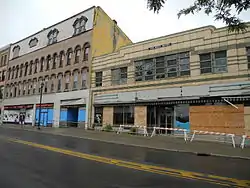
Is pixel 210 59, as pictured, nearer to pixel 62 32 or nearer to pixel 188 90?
pixel 188 90

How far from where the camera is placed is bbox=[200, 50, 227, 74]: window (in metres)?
20.2

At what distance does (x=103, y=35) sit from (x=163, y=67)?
38.7 feet

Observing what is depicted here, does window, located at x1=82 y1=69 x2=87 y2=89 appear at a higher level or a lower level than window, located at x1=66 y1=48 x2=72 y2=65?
lower

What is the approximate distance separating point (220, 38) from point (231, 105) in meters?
5.52

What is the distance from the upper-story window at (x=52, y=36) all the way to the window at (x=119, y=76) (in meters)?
13.8

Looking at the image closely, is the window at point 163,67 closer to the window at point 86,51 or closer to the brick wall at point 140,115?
the brick wall at point 140,115

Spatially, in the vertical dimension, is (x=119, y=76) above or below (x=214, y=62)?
below

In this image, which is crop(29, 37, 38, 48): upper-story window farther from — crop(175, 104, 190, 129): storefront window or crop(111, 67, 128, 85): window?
crop(175, 104, 190, 129): storefront window

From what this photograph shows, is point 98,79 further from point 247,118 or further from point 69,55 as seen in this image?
point 247,118

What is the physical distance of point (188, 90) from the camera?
21219 mm

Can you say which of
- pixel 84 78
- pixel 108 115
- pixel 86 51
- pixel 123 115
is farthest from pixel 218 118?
pixel 86 51

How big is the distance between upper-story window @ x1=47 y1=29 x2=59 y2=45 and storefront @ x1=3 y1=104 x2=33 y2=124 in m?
9.93

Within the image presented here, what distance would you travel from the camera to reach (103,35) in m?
32.3

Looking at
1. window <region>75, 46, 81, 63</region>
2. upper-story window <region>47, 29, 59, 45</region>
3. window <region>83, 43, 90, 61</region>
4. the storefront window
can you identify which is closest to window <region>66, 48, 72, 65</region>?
window <region>75, 46, 81, 63</region>
